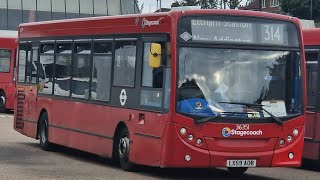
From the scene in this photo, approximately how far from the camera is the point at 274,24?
13.1 meters

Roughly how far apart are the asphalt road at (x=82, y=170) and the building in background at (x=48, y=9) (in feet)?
172

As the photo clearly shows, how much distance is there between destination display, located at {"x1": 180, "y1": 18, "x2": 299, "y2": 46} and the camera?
41.1ft

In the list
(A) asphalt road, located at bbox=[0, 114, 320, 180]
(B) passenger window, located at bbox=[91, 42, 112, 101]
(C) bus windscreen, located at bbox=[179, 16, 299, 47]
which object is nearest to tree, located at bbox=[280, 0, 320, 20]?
(A) asphalt road, located at bbox=[0, 114, 320, 180]

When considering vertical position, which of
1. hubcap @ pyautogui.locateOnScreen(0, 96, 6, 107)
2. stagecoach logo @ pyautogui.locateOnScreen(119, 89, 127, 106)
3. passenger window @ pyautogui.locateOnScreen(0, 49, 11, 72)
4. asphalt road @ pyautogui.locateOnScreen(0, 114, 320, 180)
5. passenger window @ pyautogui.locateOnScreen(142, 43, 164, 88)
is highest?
passenger window @ pyautogui.locateOnScreen(0, 49, 11, 72)

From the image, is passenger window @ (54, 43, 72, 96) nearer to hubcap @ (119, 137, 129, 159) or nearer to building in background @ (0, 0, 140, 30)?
hubcap @ (119, 137, 129, 159)

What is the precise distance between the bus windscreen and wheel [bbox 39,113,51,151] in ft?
21.9

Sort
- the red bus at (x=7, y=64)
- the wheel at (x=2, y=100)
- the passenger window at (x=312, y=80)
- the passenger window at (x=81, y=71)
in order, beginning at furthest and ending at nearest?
the wheel at (x=2, y=100) < the red bus at (x=7, y=64) < the passenger window at (x=81, y=71) < the passenger window at (x=312, y=80)

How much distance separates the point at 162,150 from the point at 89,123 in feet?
11.5

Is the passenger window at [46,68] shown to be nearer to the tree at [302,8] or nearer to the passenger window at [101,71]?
the passenger window at [101,71]

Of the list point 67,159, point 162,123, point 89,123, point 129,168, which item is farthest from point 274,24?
point 67,159

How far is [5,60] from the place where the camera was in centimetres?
3428

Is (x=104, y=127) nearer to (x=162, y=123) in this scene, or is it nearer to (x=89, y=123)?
(x=89, y=123)

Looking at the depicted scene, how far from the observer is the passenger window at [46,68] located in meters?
18.0

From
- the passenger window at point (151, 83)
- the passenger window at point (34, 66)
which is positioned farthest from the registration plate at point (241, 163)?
the passenger window at point (34, 66)
